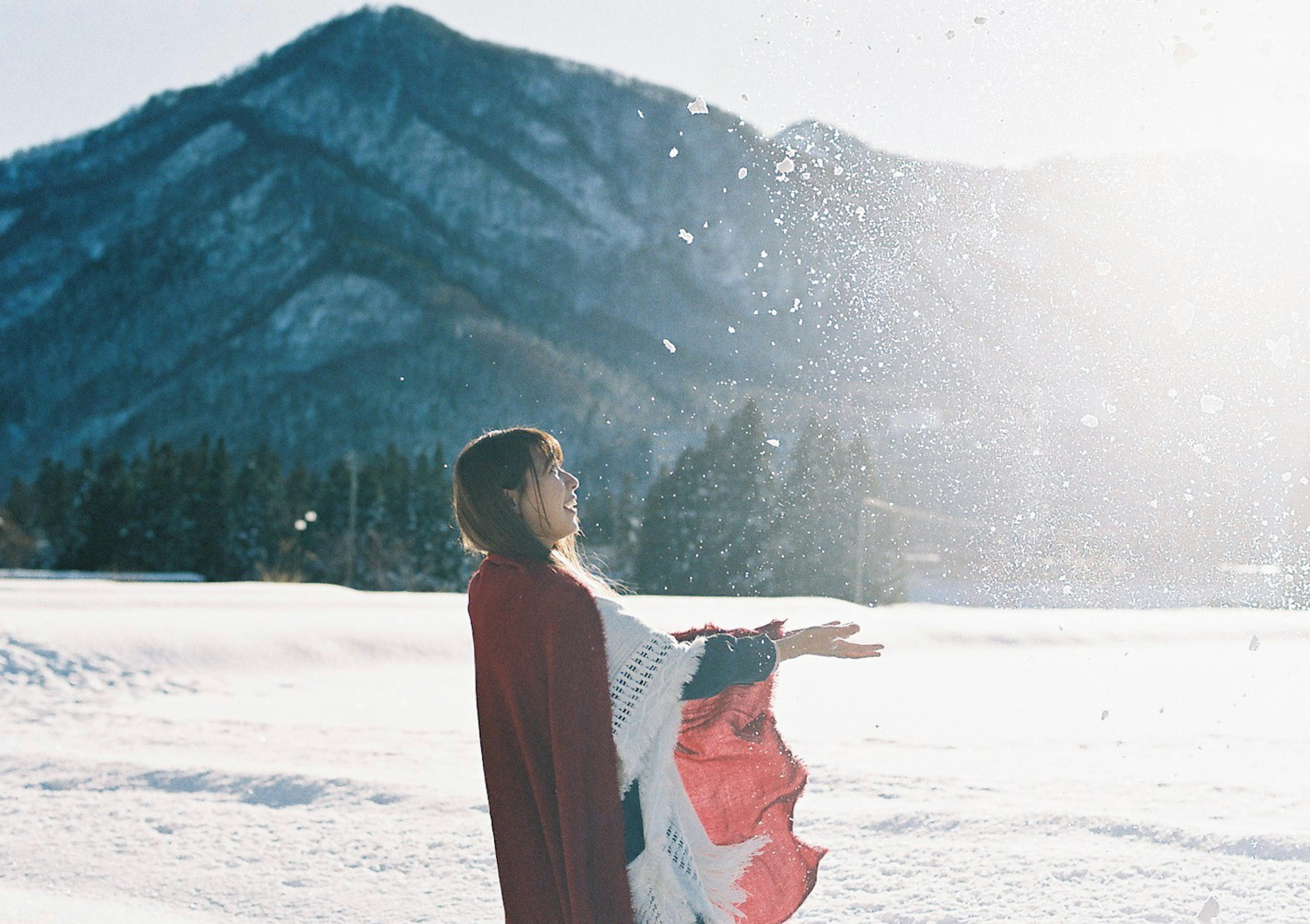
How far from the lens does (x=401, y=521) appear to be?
31109 millimetres

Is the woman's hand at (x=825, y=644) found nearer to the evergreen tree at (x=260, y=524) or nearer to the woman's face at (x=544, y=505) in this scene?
the woman's face at (x=544, y=505)

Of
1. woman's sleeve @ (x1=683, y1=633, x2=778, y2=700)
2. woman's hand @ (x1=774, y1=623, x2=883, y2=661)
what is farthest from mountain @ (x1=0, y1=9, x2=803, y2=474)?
woman's sleeve @ (x1=683, y1=633, x2=778, y2=700)

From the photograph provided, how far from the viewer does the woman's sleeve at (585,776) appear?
1.97 metres

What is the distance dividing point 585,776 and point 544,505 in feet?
1.63

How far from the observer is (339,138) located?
114 metres

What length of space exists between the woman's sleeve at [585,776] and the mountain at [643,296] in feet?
22.2

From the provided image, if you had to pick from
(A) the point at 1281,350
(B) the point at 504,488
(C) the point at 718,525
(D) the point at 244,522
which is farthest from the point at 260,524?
(B) the point at 504,488

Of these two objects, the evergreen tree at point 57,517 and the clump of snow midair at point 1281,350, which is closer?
the clump of snow midair at point 1281,350

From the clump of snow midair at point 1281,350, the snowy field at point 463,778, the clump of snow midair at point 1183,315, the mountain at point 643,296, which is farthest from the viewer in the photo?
the clump of snow midair at point 1281,350

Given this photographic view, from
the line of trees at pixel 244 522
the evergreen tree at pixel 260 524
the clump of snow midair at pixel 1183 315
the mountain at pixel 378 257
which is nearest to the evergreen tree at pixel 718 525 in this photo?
the line of trees at pixel 244 522

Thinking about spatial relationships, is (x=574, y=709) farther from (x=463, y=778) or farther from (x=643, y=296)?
(x=643, y=296)

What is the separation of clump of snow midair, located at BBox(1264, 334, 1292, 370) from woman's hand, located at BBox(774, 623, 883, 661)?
11.2m

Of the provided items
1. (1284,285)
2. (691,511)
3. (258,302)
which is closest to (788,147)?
(1284,285)

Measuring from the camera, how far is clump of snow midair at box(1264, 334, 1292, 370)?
1217cm
